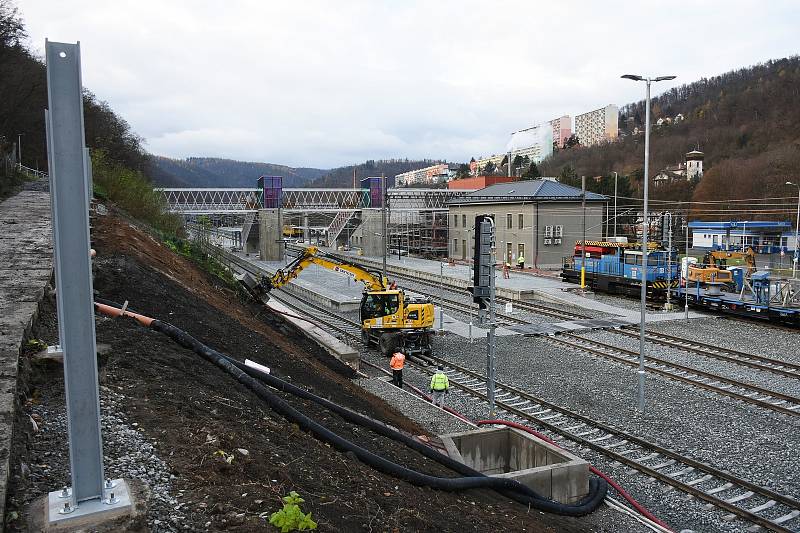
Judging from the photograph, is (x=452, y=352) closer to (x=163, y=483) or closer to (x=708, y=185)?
(x=163, y=483)

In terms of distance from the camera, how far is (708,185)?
232 feet

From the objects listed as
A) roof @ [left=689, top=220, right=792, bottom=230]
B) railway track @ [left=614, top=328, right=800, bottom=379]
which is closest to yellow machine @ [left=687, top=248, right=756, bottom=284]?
railway track @ [left=614, top=328, right=800, bottom=379]

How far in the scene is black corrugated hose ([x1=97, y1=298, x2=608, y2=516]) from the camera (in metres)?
7.12

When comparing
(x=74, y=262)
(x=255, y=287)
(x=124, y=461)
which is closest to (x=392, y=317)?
(x=255, y=287)

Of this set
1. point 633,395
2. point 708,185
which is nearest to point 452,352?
point 633,395

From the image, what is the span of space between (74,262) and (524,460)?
32.3ft

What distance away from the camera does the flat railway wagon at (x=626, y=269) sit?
111ft

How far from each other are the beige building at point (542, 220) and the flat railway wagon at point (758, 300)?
20.8m

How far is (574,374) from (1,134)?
36265 millimetres

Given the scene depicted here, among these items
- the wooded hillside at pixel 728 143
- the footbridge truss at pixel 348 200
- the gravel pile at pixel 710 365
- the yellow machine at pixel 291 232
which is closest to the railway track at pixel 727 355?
the gravel pile at pixel 710 365

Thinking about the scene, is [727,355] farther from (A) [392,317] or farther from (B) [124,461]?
(B) [124,461]

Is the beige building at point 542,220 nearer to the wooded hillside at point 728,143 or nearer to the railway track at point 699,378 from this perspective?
the wooded hillside at point 728,143

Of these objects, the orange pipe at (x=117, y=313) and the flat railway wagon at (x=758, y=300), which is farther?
the flat railway wagon at (x=758, y=300)

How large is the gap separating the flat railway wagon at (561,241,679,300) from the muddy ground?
88.9ft
